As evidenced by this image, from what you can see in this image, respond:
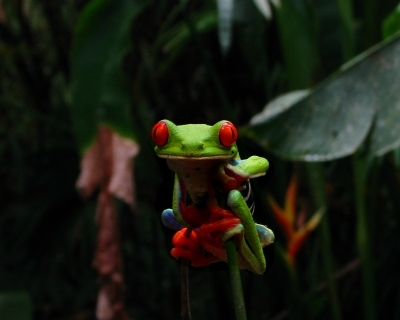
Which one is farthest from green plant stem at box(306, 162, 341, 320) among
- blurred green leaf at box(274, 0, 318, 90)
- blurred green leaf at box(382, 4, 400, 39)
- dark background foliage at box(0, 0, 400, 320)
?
blurred green leaf at box(382, 4, 400, 39)

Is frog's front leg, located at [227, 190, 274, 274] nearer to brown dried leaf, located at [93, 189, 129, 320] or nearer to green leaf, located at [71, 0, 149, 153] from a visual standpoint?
brown dried leaf, located at [93, 189, 129, 320]

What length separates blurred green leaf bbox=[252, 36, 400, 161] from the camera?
2.69 feet

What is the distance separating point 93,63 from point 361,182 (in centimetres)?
51

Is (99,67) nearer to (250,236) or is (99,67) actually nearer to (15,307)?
(15,307)

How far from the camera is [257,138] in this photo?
0.89 metres

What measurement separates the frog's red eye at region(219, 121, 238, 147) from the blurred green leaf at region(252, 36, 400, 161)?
625 millimetres

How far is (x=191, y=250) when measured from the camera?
0.69 ft

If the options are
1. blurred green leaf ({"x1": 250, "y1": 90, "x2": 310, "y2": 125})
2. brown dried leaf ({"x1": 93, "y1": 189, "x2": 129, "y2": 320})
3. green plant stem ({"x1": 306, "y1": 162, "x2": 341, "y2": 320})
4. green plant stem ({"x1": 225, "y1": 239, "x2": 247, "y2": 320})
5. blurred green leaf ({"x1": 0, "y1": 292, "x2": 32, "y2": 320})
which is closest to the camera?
green plant stem ({"x1": 225, "y1": 239, "x2": 247, "y2": 320})

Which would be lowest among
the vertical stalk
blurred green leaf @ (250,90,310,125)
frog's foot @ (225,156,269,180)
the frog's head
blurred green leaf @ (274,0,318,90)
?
blurred green leaf @ (250,90,310,125)

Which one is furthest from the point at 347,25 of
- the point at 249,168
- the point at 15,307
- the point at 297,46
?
the point at 249,168

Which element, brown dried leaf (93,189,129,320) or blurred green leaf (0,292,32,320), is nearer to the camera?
brown dried leaf (93,189,129,320)

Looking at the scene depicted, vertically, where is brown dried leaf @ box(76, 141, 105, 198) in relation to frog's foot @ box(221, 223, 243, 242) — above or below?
below

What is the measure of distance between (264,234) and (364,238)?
0.92 meters

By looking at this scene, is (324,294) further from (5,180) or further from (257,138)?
(5,180)
